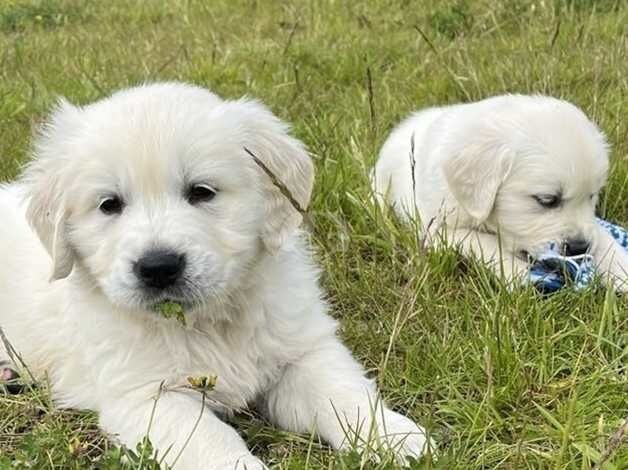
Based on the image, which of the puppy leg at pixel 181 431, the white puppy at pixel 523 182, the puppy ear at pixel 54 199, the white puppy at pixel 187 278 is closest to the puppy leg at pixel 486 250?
the white puppy at pixel 523 182

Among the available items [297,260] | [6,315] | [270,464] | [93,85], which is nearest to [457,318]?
[297,260]

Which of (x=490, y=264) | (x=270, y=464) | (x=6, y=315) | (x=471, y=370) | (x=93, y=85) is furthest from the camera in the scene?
(x=93, y=85)

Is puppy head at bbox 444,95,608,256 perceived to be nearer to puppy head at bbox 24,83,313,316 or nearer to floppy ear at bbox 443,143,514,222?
floppy ear at bbox 443,143,514,222

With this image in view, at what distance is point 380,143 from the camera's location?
5160 millimetres

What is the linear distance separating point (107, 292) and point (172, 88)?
0.70 m

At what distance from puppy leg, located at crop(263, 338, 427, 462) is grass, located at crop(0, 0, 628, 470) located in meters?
0.08

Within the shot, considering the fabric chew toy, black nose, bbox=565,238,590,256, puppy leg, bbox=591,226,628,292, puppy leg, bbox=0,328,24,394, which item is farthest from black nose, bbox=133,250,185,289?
black nose, bbox=565,238,590,256

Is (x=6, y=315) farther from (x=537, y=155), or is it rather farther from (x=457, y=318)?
(x=537, y=155)

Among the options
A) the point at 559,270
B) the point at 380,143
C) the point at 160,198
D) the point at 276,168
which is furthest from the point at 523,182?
the point at 160,198

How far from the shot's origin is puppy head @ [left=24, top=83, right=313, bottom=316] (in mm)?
2580

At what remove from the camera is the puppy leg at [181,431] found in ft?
8.12

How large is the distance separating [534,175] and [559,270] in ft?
2.09

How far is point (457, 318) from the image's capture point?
3.18m

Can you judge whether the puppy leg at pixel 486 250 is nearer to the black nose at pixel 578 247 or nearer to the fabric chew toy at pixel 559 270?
the fabric chew toy at pixel 559 270
